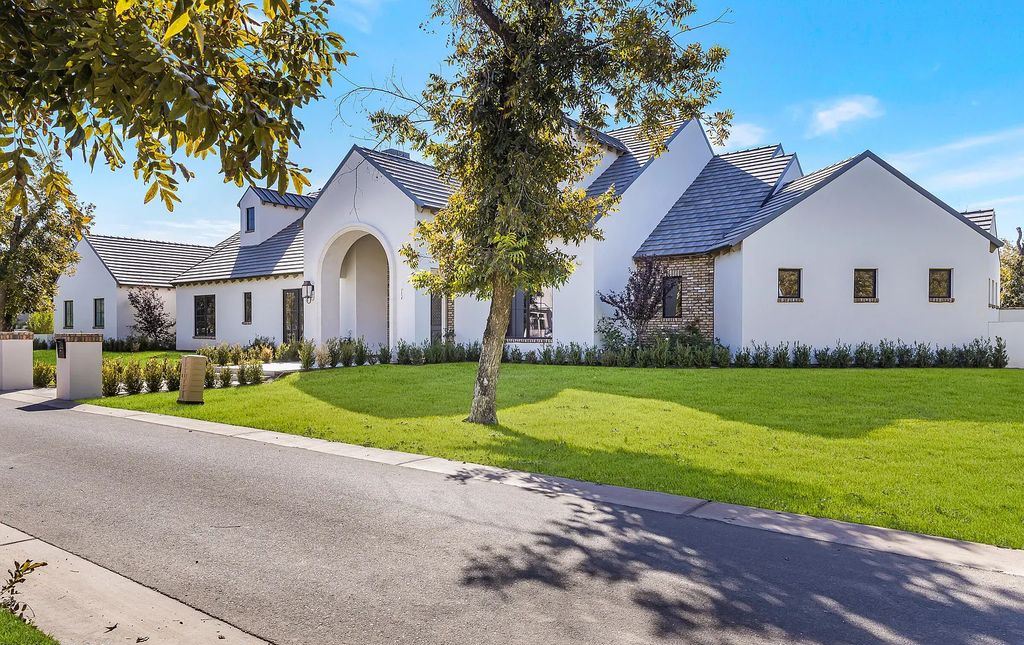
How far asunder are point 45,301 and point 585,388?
28.3m

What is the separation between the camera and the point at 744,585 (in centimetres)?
431

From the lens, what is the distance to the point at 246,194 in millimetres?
31219

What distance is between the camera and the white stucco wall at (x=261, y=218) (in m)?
30.3

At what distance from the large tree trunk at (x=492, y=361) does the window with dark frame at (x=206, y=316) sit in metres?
22.1

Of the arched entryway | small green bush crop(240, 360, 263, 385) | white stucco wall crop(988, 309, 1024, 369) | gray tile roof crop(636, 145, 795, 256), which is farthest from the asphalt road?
white stucco wall crop(988, 309, 1024, 369)

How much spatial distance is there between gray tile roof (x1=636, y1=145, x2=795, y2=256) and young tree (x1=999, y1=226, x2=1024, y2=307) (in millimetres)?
23253

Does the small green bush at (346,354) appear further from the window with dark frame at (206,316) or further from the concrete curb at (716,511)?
the window with dark frame at (206,316)

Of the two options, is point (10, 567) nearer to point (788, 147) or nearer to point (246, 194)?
point (788, 147)

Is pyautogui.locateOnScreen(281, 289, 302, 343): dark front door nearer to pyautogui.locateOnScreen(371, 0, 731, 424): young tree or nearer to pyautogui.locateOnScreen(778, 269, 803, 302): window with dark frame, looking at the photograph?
pyautogui.locateOnScreen(371, 0, 731, 424): young tree

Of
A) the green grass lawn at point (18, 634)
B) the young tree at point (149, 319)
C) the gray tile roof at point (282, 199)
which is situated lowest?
the green grass lawn at point (18, 634)

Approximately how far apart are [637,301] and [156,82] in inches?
690

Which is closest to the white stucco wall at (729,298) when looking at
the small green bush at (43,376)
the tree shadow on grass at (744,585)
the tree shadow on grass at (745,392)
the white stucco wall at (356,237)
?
the tree shadow on grass at (745,392)

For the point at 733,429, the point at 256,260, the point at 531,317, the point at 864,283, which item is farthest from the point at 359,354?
the point at 864,283

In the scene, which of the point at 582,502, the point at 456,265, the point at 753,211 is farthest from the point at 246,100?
the point at 753,211
